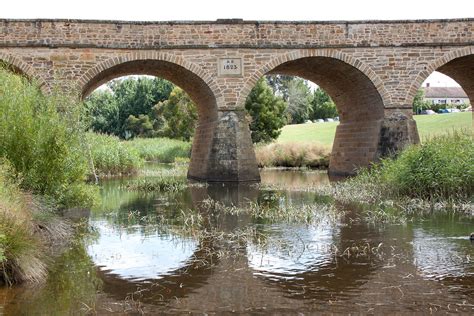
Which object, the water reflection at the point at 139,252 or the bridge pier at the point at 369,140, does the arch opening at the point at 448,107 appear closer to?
the bridge pier at the point at 369,140

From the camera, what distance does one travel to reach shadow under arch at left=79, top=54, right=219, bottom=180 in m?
23.0

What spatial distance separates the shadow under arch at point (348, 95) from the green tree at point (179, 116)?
61.0 ft

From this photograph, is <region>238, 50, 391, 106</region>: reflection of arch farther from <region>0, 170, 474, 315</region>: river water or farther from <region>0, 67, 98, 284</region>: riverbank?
<region>0, 67, 98, 284</region>: riverbank

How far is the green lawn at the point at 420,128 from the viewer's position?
42.3m

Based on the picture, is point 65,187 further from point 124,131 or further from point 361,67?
point 124,131

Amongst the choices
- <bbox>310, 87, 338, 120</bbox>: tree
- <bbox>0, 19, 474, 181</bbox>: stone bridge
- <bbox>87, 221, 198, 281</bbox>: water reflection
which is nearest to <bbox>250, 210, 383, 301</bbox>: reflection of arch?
<bbox>87, 221, 198, 281</bbox>: water reflection

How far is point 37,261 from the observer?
8.51 m

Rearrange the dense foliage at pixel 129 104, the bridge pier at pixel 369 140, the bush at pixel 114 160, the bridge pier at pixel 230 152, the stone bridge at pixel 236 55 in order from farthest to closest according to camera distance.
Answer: the dense foliage at pixel 129 104 → the bush at pixel 114 160 → the bridge pier at pixel 369 140 → the bridge pier at pixel 230 152 → the stone bridge at pixel 236 55

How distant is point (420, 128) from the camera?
44.9 meters

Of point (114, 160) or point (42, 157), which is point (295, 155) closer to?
point (114, 160)

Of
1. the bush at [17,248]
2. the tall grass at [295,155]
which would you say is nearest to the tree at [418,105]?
the tall grass at [295,155]

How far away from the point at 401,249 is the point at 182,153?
32.6m

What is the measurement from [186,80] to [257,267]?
17256 mm

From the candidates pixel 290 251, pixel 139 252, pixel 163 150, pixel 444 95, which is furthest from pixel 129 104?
pixel 444 95
